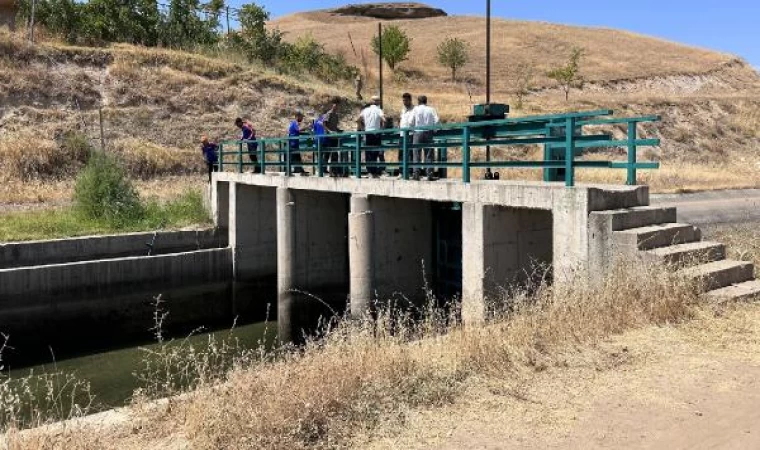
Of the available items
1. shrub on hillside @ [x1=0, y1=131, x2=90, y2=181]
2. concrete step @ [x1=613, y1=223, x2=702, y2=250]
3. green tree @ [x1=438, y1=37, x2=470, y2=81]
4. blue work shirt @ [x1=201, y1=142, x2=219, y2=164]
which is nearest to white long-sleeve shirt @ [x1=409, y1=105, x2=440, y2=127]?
concrete step @ [x1=613, y1=223, x2=702, y2=250]

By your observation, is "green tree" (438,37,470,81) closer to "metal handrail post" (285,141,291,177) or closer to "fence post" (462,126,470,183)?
"metal handrail post" (285,141,291,177)

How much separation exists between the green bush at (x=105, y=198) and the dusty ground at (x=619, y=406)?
15.0 meters

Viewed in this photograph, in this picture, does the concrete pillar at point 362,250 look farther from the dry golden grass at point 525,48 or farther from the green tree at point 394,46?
the green tree at point 394,46

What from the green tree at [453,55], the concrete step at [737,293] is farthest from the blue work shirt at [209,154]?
the green tree at [453,55]

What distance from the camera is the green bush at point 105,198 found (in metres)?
18.1

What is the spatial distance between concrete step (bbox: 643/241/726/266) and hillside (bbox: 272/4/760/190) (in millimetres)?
17516

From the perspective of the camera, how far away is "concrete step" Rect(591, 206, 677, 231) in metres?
7.62

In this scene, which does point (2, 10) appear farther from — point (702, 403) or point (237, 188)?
point (702, 403)

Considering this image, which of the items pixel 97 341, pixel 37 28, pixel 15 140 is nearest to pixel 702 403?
pixel 97 341

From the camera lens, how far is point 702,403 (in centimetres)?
478

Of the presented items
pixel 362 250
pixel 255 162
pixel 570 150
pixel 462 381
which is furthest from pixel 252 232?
pixel 462 381

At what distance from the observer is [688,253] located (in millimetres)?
7539

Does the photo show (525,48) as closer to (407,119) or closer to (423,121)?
(407,119)

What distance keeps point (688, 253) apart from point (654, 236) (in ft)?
1.43
